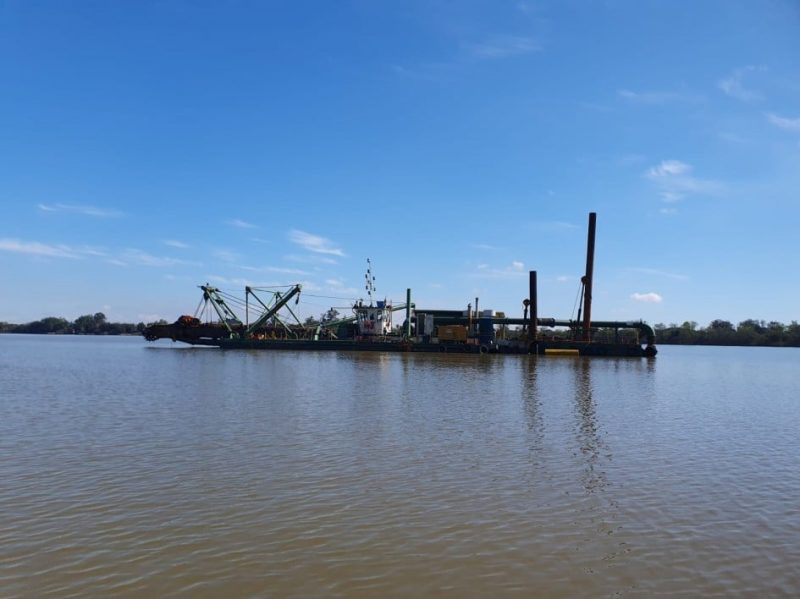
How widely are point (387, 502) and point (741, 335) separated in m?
202

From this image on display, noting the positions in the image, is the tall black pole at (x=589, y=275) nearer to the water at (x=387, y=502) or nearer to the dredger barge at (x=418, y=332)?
the dredger barge at (x=418, y=332)

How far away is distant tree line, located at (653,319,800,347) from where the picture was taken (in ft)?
560

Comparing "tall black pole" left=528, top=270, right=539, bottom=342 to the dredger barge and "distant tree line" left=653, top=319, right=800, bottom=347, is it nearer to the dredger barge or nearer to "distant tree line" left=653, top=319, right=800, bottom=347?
the dredger barge

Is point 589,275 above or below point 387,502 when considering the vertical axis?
above

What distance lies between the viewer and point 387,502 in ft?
31.8

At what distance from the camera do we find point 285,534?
811 centimetres

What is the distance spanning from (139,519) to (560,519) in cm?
632

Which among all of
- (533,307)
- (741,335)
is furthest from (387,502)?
(741,335)

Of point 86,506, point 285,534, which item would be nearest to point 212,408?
point 86,506

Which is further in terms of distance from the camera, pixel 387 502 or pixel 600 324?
pixel 600 324

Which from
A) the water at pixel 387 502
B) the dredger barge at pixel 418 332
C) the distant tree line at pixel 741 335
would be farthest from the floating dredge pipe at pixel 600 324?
the distant tree line at pixel 741 335

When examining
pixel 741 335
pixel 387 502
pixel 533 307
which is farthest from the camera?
pixel 741 335

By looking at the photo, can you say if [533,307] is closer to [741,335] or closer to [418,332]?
[418,332]

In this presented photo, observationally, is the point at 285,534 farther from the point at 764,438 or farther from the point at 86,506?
the point at 764,438
